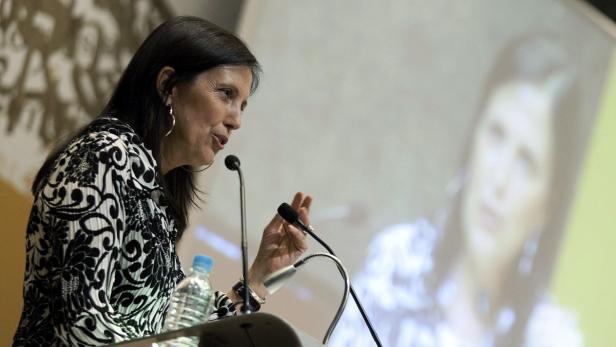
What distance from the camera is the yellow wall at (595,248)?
17.7ft

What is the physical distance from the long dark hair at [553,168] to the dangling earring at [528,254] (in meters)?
0.02

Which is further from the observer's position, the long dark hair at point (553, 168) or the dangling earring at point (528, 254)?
the dangling earring at point (528, 254)

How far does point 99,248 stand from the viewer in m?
1.77

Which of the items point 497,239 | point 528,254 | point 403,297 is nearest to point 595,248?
point 528,254

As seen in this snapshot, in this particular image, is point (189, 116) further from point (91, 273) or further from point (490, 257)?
point (490, 257)

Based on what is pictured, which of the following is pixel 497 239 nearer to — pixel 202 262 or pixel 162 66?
pixel 162 66

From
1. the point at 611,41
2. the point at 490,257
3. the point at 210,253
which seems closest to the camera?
the point at 210,253

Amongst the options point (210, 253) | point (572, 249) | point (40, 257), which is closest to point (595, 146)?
point (572, 249)

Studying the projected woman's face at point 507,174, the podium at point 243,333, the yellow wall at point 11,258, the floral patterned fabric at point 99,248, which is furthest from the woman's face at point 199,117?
the projected woman's face at point 507,174

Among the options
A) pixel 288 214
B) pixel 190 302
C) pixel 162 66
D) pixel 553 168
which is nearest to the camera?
pixel 190 302

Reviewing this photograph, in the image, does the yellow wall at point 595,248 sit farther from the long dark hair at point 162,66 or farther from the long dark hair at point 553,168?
the long dark hair at point 162,66

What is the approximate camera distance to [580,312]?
17.7 ft

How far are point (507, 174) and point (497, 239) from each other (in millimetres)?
320

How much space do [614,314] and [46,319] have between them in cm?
428
